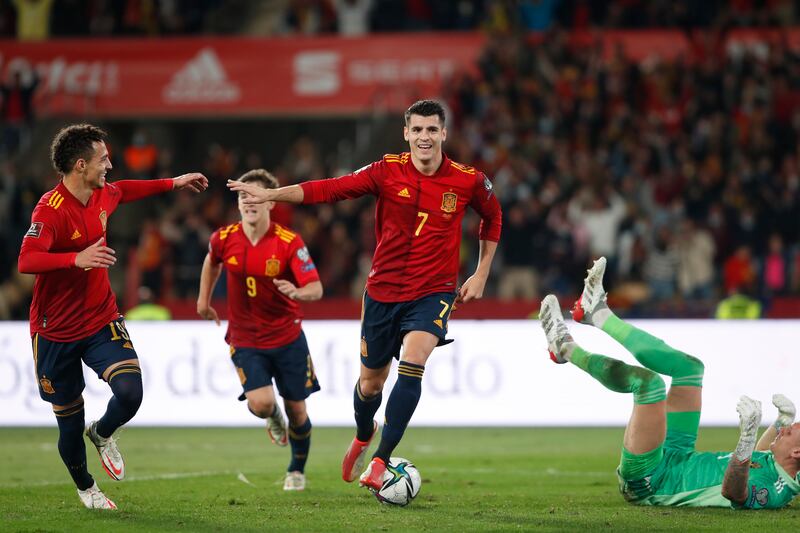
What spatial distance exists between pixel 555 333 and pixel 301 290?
206cm

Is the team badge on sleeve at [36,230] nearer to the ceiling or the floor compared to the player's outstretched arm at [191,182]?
nearer to the floor

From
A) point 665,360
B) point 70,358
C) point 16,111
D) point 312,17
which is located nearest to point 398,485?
point 665,360

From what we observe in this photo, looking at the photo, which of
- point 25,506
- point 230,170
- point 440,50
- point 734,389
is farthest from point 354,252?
point 25,506

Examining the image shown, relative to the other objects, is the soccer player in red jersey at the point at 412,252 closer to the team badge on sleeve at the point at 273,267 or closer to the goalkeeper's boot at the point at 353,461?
the goalkeeper's boot at the point at 353,461

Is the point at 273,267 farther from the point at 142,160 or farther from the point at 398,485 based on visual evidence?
the point at 142,160

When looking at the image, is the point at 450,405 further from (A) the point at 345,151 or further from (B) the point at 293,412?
(A) the point at 345,151

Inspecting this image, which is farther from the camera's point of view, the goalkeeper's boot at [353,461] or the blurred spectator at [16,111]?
the blurred spectator at [16,111]

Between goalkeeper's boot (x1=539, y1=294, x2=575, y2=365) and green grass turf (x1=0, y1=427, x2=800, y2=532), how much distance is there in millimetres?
1080

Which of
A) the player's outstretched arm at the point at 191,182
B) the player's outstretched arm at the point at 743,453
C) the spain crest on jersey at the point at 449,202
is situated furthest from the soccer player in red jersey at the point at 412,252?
the player's outstretched arm at the point at 743,453

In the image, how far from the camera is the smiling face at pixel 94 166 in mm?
8352

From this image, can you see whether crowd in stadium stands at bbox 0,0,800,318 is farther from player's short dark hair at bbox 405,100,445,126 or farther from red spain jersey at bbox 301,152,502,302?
player's short dark hair at bbox 405,100,445,126

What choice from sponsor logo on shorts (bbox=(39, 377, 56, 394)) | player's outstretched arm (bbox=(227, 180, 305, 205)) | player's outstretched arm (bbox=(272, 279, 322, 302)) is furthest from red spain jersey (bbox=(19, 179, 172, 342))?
player's outstretched arm (bbox=(272, 279, 322, 302))

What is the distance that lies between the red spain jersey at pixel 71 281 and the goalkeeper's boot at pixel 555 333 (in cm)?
301

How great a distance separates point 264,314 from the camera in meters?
10.1
